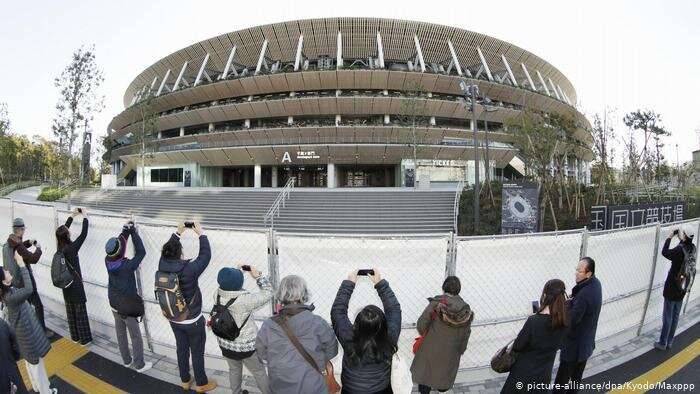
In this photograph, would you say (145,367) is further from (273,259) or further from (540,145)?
(540,145)

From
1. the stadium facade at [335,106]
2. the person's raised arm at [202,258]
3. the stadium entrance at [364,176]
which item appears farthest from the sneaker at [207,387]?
the stadium entrance at [364,176]

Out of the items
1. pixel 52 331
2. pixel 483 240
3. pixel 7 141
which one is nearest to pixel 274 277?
pixel 483 240

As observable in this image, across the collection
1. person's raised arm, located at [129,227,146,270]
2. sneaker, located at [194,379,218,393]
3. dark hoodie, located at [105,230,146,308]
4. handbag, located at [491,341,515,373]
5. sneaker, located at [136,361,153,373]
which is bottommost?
sneaker, located at [136,361,153,373]

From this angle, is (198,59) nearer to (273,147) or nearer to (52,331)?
(273,147)

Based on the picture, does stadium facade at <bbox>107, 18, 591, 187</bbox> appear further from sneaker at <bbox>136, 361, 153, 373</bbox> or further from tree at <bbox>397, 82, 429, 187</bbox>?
sneaker at <bbox>136, 361, 153, 373</bbox>

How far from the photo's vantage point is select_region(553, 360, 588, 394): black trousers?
10.5ft

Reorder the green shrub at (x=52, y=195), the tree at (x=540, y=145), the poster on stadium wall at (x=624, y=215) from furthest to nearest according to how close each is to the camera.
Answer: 1. the green shrub at (x=52, y=195)
2. the tree at (x=540, y=145)
3. the poster on stadium wall at (x=624, y=215)

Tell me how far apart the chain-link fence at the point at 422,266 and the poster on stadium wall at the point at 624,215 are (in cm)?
512

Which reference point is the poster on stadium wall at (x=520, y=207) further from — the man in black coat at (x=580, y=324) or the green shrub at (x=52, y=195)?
the green shrub at (x=52, y=195)

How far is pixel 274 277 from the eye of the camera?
3570 mm

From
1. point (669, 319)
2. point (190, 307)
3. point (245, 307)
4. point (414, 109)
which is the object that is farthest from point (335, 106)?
point (245, 307)

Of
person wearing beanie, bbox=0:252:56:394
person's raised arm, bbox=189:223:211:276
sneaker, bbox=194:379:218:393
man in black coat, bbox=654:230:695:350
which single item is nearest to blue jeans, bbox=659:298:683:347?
man in black coat, bbox=654:230:695:350

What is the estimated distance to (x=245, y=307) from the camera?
280 centimetres

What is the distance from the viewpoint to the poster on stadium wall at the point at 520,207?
35.5 feet
